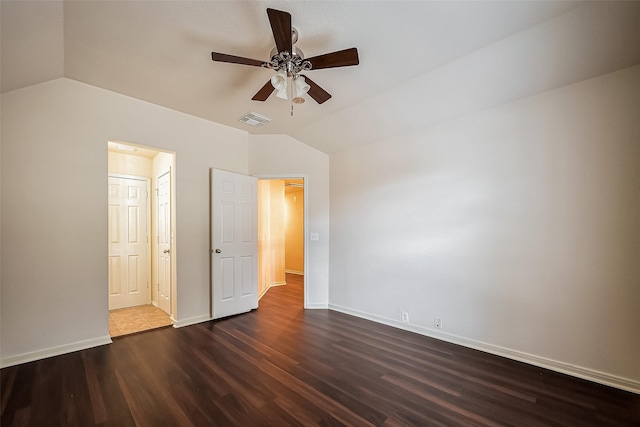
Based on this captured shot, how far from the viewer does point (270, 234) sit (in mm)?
6199

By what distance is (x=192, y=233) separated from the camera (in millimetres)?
3875

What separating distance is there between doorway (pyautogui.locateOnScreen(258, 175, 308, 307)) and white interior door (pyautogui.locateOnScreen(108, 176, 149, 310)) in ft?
6.48

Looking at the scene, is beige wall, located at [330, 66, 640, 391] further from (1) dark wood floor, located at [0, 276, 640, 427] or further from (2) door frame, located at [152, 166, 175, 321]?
(2) door frame, located at [152, 166, 175, 321]

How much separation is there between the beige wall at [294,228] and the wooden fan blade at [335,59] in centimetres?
585

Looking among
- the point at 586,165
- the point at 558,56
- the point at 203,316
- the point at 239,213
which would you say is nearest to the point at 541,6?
the point at 558,56

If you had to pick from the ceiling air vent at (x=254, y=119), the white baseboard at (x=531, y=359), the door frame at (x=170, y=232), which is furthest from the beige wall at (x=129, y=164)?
the white baseboard at (x=531, y=359)

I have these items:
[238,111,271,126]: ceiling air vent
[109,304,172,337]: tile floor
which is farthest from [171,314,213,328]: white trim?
[238,111,271,126]: ceiling air vent

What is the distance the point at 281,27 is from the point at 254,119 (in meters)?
2.28

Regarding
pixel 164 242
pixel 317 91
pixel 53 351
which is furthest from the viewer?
pixel 164 242

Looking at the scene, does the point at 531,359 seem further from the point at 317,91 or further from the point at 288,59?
the point at 288,59

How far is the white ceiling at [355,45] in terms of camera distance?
197 centimetres

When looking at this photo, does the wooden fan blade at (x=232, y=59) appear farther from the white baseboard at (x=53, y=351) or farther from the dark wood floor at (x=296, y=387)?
the white baseboard at (x=53, y=351)

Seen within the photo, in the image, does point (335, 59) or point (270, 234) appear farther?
point (270, 234)

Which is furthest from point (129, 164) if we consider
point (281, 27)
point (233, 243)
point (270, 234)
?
point (281, 27)
